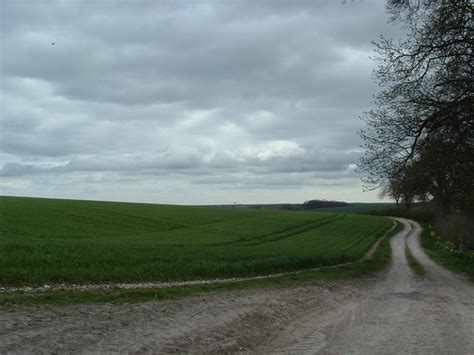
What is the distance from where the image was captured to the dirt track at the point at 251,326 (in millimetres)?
8086

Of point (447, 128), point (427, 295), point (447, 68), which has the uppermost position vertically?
point (447, 68)

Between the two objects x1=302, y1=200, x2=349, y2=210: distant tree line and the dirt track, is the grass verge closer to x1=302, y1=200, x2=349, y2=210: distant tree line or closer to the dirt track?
the dirt track

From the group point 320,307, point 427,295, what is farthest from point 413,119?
point 320,307

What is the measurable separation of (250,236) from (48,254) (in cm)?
2573

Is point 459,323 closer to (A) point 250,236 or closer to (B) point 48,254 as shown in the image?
(B) point 48,254

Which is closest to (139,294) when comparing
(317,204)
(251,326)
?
(251,326)

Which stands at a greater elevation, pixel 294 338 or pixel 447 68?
pixel 447 68

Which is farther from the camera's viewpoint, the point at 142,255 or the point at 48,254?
the point at 142,255

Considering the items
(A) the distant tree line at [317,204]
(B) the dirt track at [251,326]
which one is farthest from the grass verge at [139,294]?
(A) the distant tree line at [317,204]

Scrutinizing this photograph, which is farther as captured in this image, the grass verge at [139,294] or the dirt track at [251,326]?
A: the grass verge at [139,294]

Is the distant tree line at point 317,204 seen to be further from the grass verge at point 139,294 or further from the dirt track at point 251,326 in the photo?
the dirt track at point 251,326

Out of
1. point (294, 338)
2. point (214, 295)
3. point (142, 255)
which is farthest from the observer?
point (142, 255)

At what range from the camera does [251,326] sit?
10195mm

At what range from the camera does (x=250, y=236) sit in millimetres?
41219
